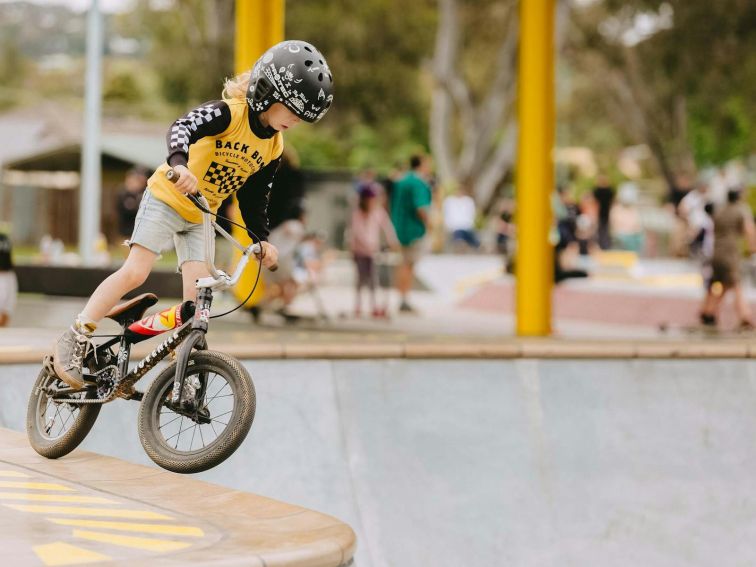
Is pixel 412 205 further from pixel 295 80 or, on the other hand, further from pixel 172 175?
pixel 172 175

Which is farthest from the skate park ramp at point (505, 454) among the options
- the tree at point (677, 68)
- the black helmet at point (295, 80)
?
the tree at point (677, 68)

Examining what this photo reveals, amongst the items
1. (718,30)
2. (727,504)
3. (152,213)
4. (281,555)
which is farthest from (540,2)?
(718,30)

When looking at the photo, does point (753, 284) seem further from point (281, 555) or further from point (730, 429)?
point (281, 555)

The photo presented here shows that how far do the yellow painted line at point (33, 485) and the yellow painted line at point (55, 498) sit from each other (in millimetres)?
149

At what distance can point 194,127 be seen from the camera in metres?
5.44

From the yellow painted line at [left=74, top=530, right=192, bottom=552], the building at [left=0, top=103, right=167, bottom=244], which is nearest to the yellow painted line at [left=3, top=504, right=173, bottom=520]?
the yellow painted line at [left=74, top=530, right=192, bottom=552]

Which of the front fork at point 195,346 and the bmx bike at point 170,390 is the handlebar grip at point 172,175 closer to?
the bmx bike at point 170,390

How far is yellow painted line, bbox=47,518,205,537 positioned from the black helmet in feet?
6.01

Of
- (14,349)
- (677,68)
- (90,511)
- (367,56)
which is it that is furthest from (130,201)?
(367,56)

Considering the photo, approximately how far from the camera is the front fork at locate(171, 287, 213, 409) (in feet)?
18.5

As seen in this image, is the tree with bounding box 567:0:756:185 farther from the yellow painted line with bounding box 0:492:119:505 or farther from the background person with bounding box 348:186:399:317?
the yellow painted line with bounding box 0:492:119:505

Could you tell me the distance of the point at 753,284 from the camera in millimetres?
20984

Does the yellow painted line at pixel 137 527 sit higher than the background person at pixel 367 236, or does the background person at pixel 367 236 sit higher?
the background person at pixel 367 236

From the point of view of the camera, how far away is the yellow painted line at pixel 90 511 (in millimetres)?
4820
